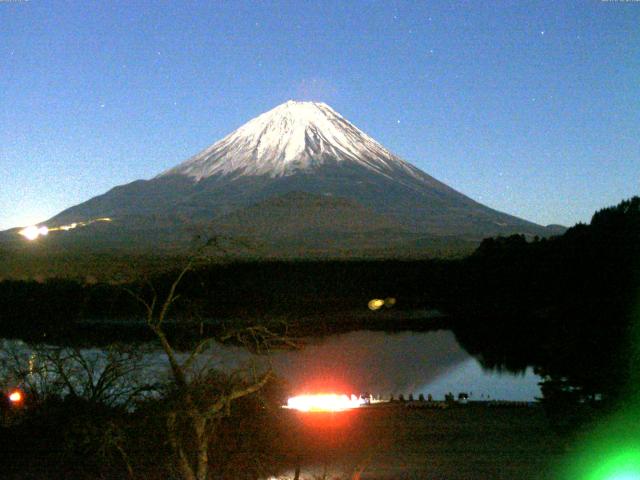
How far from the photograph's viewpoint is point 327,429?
12805 mm

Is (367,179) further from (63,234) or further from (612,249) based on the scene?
(612,249)

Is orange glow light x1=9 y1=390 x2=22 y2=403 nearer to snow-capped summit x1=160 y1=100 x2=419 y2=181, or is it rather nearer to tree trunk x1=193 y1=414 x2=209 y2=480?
tree trunk x1=193 y1=414 x2=209 y2=480

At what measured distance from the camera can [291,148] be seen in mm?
92688

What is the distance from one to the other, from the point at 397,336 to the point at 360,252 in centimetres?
2640

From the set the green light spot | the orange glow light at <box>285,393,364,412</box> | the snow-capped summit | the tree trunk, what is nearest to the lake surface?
the orange glow light at <box>285,393,364,412</box>

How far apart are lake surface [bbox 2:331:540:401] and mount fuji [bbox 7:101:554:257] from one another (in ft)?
86.8

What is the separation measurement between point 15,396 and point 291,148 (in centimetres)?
8275

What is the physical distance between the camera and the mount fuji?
6519cm

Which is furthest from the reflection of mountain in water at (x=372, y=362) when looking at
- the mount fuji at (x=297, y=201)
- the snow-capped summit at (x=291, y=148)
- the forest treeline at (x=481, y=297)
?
the snow-capped summit at (x=291, y=148)

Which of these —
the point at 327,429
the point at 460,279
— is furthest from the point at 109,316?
the point at 327,429

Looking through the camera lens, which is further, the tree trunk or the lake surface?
the lake surface

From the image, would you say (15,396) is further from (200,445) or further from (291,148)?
(291,148)

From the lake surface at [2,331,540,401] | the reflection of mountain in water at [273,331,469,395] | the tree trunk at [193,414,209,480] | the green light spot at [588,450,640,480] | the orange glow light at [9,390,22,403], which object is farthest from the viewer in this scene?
the reflection of mountain in water at [273,331,469,395]

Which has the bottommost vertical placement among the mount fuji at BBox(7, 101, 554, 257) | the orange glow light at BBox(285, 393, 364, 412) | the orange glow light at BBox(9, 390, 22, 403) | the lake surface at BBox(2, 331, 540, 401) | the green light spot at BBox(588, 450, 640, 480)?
the lake surface at BBox(2, 331, 540, 401)
